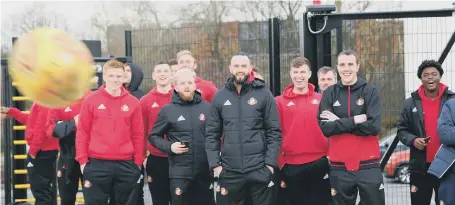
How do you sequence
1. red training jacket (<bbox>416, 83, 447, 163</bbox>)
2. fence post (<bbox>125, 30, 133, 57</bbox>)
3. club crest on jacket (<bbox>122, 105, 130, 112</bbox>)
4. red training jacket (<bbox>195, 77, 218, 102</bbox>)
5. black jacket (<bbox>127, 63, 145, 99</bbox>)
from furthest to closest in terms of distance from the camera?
fence post (<bbox>125, 30, 133, 57</bbox>) → black jacket (<bbox>127, 63, 145, 99</bbox>) → red training jacket (<bbox>195, 77, 218, 102</bbox>) → club crest on jacket (<bbox>122, 105, 130, 112</bbox>) → red training jacket (<bbox>416, 83, 447, 163</bbox>)

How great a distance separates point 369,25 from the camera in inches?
333

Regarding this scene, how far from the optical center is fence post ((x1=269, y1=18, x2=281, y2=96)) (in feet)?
28.8

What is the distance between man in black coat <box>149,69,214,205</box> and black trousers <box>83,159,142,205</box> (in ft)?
1.47

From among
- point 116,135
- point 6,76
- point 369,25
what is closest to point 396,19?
point 369,25

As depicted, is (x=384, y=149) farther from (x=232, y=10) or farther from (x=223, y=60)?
(x=232, y=10)

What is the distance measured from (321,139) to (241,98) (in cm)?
103

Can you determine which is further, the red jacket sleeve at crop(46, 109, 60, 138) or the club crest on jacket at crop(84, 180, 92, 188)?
the red jacket sleeve at crop(46, 109, 60, 138)

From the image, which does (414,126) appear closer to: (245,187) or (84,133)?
(245,187)

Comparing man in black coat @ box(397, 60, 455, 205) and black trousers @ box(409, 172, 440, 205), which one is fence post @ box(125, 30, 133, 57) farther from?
black trousers @ box(409, 172, 440, 205)

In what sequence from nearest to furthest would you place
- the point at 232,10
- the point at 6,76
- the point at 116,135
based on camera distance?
the point at 116,135
the point at 6,76
the point at 232,10

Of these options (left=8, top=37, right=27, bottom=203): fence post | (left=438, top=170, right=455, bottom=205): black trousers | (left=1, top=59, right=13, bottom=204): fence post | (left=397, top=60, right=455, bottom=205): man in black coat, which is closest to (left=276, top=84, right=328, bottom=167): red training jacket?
(left=397, top=60, right=455, bottom=205): man in black coat

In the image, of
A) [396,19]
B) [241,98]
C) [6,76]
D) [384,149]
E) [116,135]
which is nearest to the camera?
[241,98]

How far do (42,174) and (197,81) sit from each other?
2.71 metres

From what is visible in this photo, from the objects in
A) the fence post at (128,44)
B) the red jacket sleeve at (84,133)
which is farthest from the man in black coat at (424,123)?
the fence post at (128,44)
